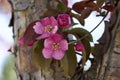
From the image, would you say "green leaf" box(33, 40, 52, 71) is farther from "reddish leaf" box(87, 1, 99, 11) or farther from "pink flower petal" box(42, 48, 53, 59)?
"reddish leaf" box(87, 1, 99, 11)

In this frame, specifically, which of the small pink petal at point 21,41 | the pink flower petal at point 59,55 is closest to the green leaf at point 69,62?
the pink flower petal at point 59,55

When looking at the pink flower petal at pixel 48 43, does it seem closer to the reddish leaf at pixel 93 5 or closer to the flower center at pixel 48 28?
the flower center at pixel 48 28

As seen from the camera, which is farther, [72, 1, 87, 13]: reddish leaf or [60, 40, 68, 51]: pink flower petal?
[72, 1, 87, 13]: reddish leaf

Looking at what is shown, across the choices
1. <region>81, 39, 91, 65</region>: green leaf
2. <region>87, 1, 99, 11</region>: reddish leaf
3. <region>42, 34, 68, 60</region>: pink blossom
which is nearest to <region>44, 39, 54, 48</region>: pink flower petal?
<region>42, 34, 68, 60</region>: pink blossom

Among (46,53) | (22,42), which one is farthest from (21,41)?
(46,53)

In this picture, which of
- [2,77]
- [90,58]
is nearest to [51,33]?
[90,58]

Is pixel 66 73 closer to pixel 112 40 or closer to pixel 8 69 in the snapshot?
pixel 112 40

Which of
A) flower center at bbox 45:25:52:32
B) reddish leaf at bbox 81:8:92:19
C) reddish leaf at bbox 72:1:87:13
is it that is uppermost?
reddish leaf at bbox 72:1:87:13
